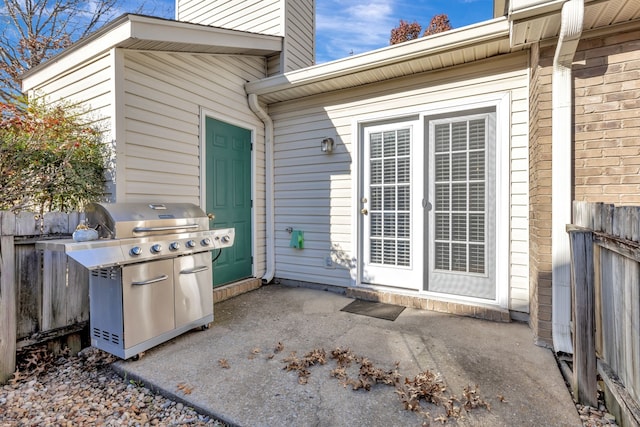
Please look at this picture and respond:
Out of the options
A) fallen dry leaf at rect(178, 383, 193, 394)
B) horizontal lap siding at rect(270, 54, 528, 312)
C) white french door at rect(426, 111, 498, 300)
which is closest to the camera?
fallen dry leaf at rect(178, 383, 193, 394)

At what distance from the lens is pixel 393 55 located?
321cm

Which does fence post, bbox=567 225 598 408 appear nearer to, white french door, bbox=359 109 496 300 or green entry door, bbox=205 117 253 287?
white french door, bbox=359 109 496 300

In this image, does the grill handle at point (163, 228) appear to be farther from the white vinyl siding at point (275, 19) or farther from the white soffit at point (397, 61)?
the white vinyl siding at point (275, 19)

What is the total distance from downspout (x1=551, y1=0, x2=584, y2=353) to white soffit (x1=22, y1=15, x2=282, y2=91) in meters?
3.13

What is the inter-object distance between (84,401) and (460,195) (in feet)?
11.6

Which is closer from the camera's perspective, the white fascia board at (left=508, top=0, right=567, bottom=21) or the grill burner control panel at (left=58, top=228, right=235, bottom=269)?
the grill burner control panel at (left=58, top=228, right=235, bottom=269)

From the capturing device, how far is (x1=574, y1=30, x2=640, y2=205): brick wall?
2.23m

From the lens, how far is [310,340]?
265 cm

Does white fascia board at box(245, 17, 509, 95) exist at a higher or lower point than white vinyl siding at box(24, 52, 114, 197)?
higher

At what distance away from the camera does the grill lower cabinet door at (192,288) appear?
8.61 ft

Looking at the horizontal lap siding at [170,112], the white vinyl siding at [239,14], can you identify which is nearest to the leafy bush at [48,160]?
the horizontal lap siding at [170,112]

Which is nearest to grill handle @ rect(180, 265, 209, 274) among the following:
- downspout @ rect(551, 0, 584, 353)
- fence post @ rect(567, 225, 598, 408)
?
fence post @ rect(567, 225, 598, 408)

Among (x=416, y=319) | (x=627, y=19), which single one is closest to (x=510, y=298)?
(x=416, y=319)

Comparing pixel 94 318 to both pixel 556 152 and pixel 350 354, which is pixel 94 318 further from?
pixel 556 152
